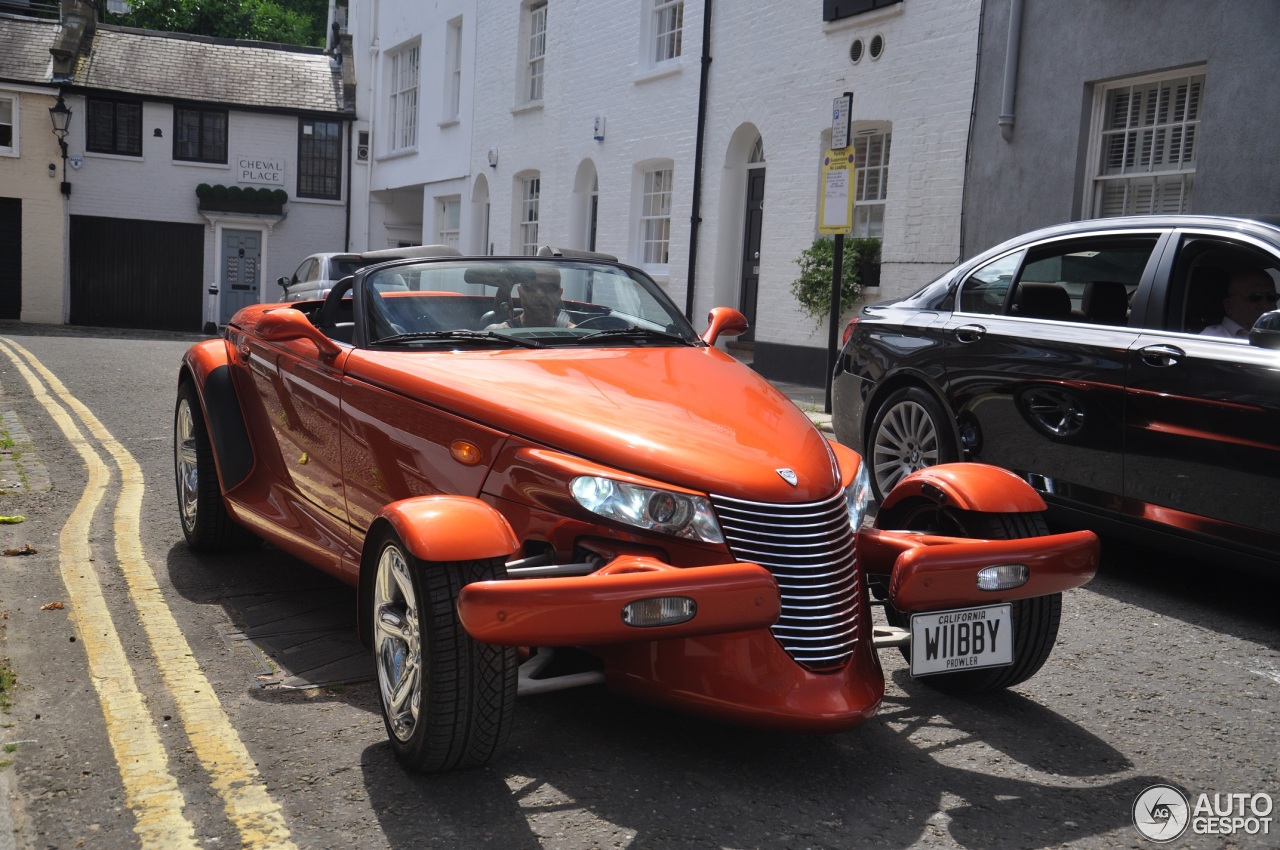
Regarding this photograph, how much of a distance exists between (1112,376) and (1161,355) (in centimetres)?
25

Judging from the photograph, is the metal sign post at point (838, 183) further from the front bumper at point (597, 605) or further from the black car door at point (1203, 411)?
the front bumper at point (597, 605)

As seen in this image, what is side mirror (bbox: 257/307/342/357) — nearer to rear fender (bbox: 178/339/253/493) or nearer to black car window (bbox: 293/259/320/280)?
rear fender (bbox: 178/339/253/493)

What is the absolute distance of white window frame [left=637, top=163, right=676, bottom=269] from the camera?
1870 centimetres

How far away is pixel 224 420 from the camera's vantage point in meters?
5.45

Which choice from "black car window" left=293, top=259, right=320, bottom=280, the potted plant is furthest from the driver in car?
"black car window" left=293, top=259, right=320, bottom=280

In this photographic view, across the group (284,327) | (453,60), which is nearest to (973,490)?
(284,327)

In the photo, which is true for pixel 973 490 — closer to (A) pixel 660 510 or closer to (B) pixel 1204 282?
(A) pixel 660 510

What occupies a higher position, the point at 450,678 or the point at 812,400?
the point at 450,678

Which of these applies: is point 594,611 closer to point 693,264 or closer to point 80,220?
point 693,264

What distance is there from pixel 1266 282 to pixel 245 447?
466 cm

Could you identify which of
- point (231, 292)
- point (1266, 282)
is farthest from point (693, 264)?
point (231, 292)

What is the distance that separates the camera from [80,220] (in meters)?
32.3

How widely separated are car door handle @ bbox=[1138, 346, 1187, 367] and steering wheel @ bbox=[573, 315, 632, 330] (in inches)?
95.1

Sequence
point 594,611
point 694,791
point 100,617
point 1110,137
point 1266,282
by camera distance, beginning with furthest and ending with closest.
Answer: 1. point 1110,137
2. point 1266,282
3. point 100,617
4. point 694,791
5. point 594,611
